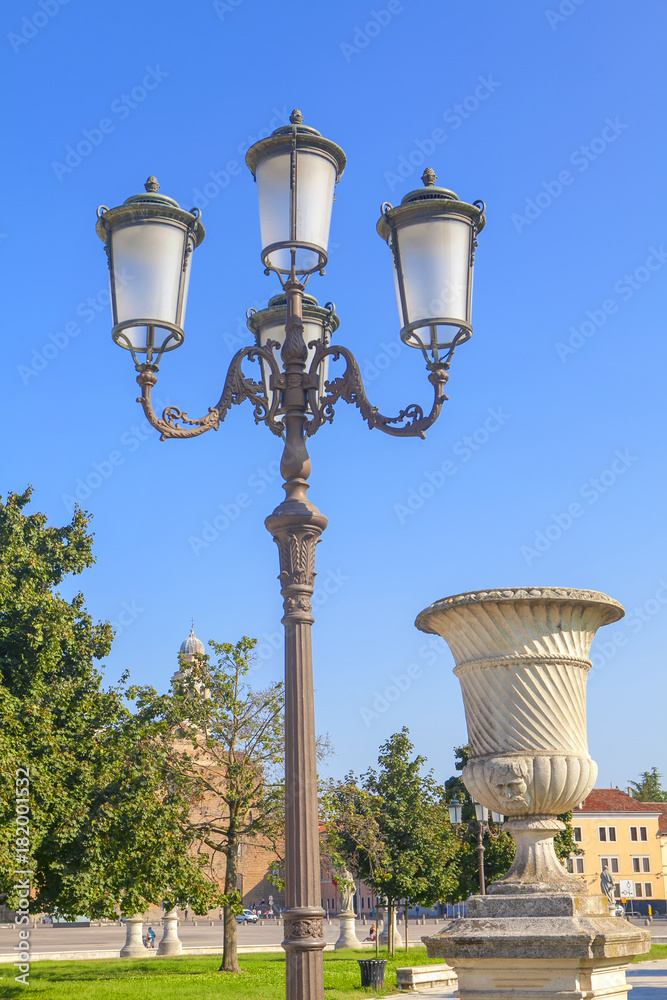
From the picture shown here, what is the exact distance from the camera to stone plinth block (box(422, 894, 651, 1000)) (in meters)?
4.69

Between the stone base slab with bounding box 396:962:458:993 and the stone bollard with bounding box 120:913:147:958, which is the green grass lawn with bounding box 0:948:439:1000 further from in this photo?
the stone bollard with bounding box 120:913:147:958

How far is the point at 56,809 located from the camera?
17.2 metres

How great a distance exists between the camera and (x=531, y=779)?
16.9 ft

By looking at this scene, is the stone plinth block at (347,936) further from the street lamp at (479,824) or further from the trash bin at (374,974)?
the trash bin at (374,974)

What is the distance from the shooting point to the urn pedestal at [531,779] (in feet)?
15.6

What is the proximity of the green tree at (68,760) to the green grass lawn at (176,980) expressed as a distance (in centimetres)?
166

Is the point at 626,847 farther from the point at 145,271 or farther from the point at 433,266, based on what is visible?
the point at 145,271

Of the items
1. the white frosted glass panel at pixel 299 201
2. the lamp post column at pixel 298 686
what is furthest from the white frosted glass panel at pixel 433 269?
the lamp post column at pixel 298 686

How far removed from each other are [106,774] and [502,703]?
50.0 feet

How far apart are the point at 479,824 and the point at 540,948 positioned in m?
18.7

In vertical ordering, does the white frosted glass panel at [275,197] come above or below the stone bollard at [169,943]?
above

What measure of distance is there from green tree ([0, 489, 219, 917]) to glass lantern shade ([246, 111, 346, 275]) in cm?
1206

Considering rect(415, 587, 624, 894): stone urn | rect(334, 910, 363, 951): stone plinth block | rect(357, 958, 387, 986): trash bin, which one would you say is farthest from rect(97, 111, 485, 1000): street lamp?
rect(334, 910, 363, 951): stone plinth block

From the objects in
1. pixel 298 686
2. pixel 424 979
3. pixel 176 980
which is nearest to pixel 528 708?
pixel 298 686
